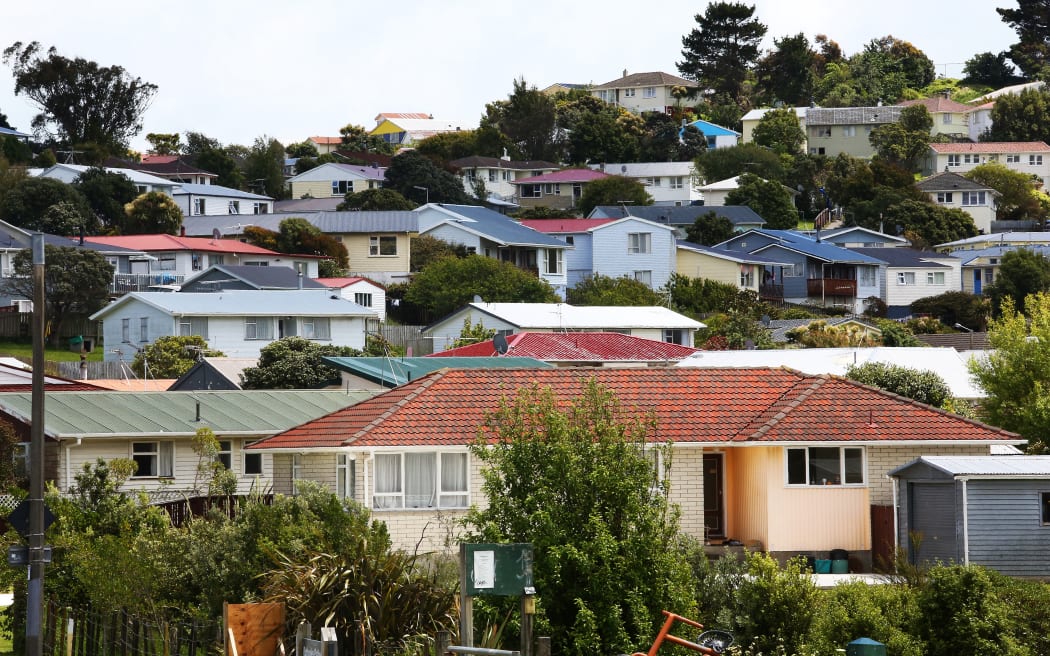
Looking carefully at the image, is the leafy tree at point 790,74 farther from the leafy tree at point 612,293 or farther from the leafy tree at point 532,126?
the leafy tree at point 612,293

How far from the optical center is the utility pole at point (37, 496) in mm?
22281

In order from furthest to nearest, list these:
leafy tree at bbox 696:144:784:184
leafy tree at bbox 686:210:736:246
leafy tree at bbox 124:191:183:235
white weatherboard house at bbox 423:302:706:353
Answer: leafy tree at bbox 696:144:784:184
leafy tree at bbox 686:210:736:246
leafy tree at bbox 124:191:183:235
white weatherboard house at bbox 423:302:706:353

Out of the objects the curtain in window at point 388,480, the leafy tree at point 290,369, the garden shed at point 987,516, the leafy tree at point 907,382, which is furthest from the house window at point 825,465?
the leafy tree at point 290,369

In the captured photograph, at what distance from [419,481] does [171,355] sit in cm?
3942

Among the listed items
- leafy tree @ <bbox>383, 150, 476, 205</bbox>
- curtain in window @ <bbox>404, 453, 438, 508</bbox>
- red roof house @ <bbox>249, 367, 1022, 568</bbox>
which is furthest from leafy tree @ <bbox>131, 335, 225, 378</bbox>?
leafy tree @ <bbox>383, 150, 476, 205</bbox>

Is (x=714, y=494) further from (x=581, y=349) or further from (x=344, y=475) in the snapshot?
(x=581, y=349)

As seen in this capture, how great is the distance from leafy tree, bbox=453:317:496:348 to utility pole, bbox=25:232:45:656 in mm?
45448

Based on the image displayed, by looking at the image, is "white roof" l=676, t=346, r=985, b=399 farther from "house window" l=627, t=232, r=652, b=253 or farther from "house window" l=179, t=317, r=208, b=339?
"house window" l=627, t=232, r=652, b=253

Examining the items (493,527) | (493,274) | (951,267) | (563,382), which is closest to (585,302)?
(493,274)

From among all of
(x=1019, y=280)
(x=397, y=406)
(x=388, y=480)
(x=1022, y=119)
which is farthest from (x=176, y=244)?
(x=1022, y=119)

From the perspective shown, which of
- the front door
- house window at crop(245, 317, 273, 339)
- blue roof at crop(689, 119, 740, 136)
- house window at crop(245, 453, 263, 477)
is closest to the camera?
the front door

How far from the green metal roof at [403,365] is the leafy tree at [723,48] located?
124m

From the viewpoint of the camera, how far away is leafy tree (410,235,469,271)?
9719 centimetres

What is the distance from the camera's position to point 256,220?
347 ft
